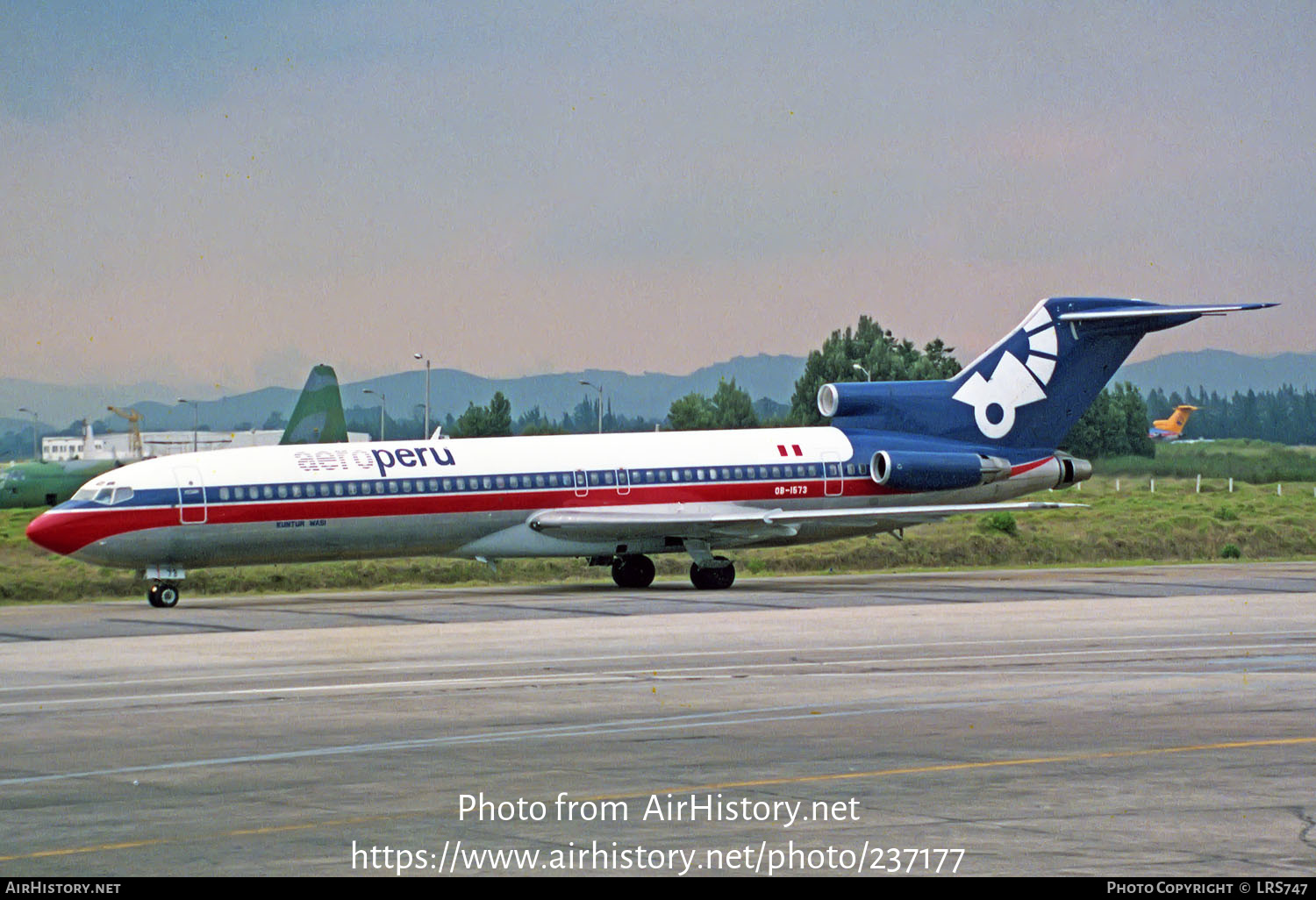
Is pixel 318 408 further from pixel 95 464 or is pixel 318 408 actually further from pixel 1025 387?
pixel 1025 387

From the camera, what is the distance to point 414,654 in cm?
2423

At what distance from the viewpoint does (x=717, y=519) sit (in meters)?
38.0

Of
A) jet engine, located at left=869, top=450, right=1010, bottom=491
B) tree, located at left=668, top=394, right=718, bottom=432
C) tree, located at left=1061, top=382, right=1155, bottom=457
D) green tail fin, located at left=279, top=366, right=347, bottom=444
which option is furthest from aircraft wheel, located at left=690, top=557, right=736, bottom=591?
→ tree, located at left=668, top=394, right=718, bottom=432

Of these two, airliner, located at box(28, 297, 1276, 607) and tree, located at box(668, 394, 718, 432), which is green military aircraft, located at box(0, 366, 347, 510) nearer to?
tree, located at box(668, 394, 718, 432)

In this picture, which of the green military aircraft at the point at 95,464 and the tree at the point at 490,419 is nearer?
the green military aircraft at the point at 95,464

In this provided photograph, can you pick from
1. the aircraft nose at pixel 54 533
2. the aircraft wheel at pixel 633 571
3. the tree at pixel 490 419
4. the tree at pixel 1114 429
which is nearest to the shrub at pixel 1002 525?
the aircraft wheel at pixel 633 571

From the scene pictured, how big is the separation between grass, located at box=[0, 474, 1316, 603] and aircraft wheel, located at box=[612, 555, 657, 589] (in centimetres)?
293

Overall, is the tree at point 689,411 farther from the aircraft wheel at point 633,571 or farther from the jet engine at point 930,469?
the aircraft wheel at point 633,571

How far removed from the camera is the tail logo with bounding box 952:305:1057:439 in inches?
1679

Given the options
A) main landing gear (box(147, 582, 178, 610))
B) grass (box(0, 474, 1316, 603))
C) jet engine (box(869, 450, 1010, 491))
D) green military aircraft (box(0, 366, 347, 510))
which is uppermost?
green military aircraft (box(0, 366, 347, 510))

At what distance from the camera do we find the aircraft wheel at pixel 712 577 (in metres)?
38.6

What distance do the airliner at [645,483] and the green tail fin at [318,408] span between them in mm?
62296
